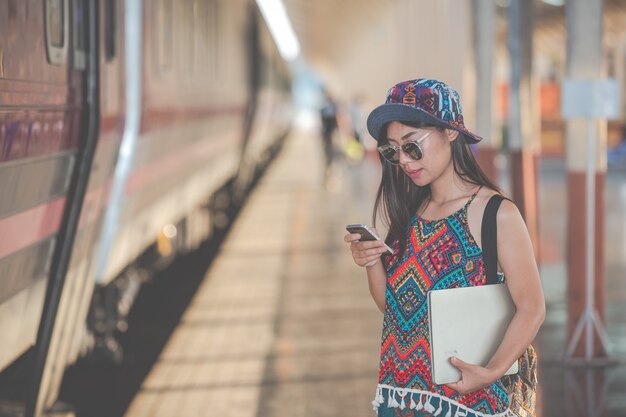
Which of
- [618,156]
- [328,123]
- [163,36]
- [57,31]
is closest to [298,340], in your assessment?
[163,36]

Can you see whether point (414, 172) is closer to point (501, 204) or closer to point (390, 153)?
point (390, 153)

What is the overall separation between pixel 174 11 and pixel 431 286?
16.8 feet

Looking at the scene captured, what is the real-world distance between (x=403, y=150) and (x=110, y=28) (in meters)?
2.68

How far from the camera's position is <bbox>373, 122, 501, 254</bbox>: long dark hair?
2.83m

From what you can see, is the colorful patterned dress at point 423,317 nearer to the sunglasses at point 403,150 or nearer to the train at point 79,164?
the sunglasses at point 403,150

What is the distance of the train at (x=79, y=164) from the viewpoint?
12.8ft

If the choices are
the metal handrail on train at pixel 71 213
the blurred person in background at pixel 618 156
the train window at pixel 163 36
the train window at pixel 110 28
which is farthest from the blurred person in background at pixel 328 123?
the metal handrail on train at pixel 71 213

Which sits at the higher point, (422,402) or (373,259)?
(373,259)

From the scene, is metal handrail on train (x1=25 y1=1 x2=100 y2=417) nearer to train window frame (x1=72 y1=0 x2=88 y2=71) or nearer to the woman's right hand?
train window frame (x1=72 y1=0 x2=88 y2=71)

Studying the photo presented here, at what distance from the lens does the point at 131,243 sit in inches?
241

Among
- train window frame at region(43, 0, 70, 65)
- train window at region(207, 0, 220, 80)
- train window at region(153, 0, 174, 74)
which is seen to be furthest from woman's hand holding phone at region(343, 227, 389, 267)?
train window at region(207, 0, 220, 80)

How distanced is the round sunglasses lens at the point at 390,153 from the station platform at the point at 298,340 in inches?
125

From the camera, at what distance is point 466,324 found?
2688mm

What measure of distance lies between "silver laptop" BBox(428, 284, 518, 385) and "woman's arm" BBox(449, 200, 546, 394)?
0.02m
